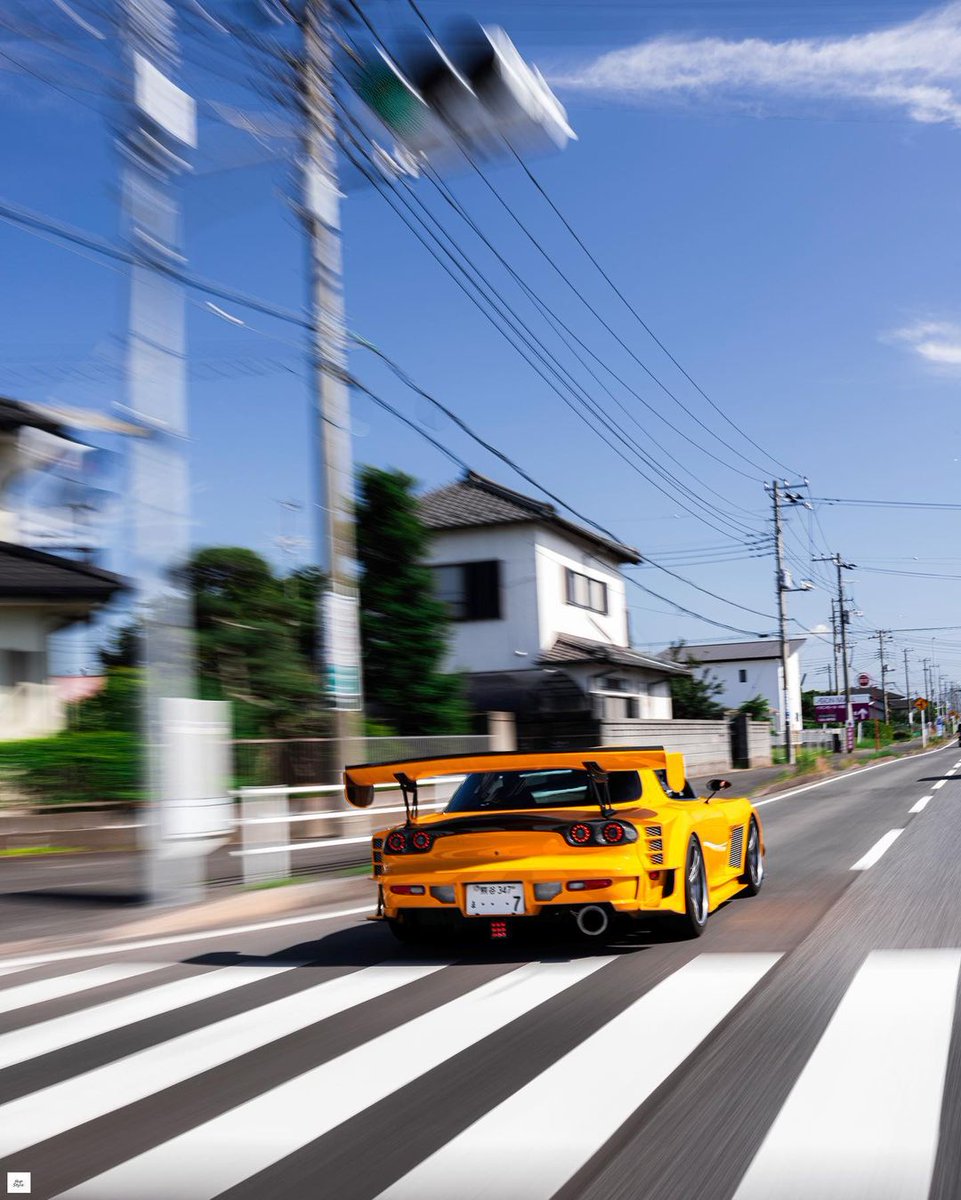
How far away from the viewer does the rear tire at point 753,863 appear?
31.6ft

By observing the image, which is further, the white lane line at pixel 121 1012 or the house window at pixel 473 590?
the house window at pixel 473 590

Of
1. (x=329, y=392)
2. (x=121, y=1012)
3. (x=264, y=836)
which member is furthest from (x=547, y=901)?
(x=329, y=392)

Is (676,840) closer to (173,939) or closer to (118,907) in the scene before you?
(173,939)

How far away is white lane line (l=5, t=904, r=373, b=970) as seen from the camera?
28.0ft

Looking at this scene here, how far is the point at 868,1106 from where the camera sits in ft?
13.7

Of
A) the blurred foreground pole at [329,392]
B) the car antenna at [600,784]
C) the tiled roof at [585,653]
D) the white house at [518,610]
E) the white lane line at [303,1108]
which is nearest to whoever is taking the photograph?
the white lane line at [303,1108]

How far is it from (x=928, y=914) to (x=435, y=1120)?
5281 millimetres

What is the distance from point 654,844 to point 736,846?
2176 millimetres

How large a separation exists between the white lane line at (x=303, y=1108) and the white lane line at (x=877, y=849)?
237 inches

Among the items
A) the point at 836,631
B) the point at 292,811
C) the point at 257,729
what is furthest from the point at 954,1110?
the point at 836,631

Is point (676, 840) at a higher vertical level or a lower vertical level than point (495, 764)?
lower

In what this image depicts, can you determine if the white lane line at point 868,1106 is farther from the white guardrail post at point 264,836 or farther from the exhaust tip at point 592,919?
the white guardrail post at point 264,836

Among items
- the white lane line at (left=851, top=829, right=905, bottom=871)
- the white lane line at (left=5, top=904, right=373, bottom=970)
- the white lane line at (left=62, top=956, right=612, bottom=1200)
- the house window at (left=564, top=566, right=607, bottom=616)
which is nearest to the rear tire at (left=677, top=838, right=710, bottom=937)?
the white lane line at (left=62, top=956, right=612, bottom=1200)

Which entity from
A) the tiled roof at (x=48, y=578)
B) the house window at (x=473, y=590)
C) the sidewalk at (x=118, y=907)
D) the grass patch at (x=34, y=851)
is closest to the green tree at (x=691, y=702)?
the house window at (x=473, y=590)
